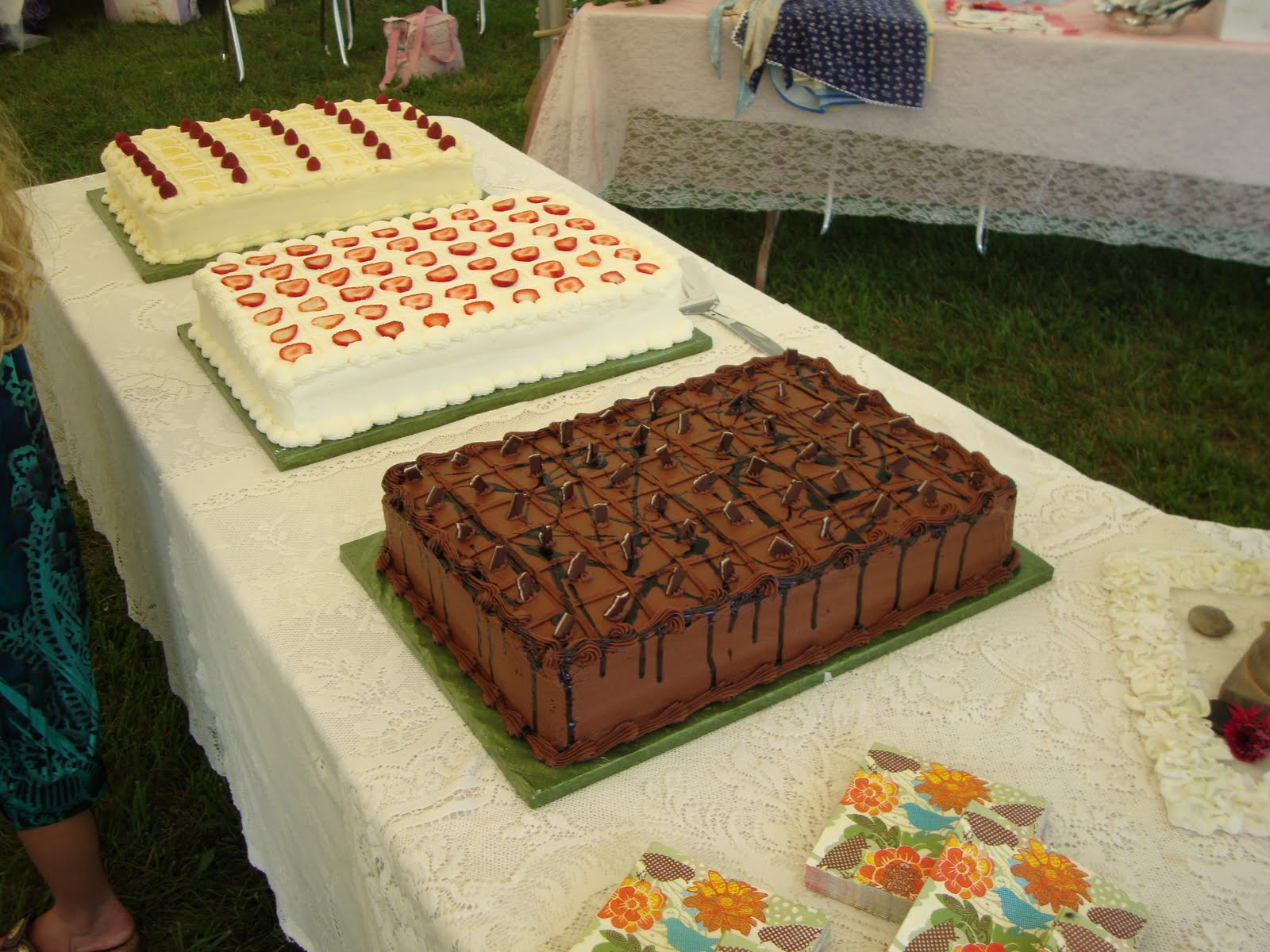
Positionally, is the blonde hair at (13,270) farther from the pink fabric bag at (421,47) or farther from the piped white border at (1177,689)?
the pink fabric bag at (421,47)

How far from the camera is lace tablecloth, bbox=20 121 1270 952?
1.19 metres

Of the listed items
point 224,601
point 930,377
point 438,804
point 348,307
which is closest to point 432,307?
point 348,307

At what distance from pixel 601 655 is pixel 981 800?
415mm

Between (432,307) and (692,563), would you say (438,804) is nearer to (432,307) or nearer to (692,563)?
(692,563)

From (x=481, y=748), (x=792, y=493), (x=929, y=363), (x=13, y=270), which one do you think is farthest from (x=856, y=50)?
(x=481, y=748)

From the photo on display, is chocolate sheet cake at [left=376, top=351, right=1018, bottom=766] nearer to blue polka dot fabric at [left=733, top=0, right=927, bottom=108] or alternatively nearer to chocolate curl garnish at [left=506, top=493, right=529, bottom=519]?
chocolate curl garnish at [left=506, top=493, right=529, bottom=519]

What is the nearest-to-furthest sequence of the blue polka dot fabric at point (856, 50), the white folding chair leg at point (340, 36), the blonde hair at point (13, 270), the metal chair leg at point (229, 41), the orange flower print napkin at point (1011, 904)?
the orange flower print napkin at point (1011, 904), the blonde hair at point (13, 270), the blue polka dot fabric at point (856, 50), the metal chair leg at point (229, 41), the white folding chair leg at point (340, 36)

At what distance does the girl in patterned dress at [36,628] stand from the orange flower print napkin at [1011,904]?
1.22 meters

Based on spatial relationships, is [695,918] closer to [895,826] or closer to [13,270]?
[895,826]

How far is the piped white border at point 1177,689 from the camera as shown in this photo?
1.24 meters

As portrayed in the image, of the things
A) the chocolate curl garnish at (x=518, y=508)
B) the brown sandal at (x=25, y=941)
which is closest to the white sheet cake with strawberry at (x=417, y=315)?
the chocolate curl garnish at (x=518, y=508)

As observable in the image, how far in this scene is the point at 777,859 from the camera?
1.21 m

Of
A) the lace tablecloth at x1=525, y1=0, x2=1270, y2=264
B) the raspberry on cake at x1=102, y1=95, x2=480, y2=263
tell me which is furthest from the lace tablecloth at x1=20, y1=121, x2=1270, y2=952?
the lace tablecloth at x1=525, y1=0, x2=1270, y2=264

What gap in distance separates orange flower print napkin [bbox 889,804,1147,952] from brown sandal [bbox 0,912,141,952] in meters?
1.52
